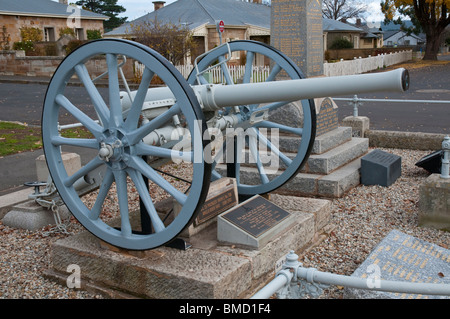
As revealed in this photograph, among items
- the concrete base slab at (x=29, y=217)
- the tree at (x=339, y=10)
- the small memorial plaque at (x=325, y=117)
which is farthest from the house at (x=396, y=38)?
the concrete base slab at (x=29, y=217)

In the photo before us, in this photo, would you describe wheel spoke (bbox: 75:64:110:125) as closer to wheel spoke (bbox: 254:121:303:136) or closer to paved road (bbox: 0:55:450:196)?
wheel spoke (bbox: 254:121:303:136)

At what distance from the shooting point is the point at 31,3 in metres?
33.5

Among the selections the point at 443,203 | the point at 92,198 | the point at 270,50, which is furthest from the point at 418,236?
the point at 92,198

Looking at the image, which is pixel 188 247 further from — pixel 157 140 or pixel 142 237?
pixel 157 140

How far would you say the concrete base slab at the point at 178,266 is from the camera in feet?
10.9

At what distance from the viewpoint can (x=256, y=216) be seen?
13.1 ft

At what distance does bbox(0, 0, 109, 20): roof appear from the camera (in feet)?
98.7

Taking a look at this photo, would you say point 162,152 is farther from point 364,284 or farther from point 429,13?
point 429,13

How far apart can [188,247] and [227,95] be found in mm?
1158

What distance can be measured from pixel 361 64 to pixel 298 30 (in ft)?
69.0

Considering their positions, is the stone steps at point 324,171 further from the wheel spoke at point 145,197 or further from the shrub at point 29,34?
the shrub at point 29,34

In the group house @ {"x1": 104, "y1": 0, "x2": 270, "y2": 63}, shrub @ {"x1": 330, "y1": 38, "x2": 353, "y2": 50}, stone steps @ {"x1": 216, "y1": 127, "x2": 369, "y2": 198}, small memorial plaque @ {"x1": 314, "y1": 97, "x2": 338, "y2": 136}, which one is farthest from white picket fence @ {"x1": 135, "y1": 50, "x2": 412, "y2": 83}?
stone steps @ {"x1": 216, "y1": 127, "x2": 369, "y2": 198}

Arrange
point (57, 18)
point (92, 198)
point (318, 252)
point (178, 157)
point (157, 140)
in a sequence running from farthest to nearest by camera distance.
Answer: point (57, 18), point (92, 198), point (318, 252), point (157, 140), point (178, 157)

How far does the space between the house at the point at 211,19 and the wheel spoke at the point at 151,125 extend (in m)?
20.6
